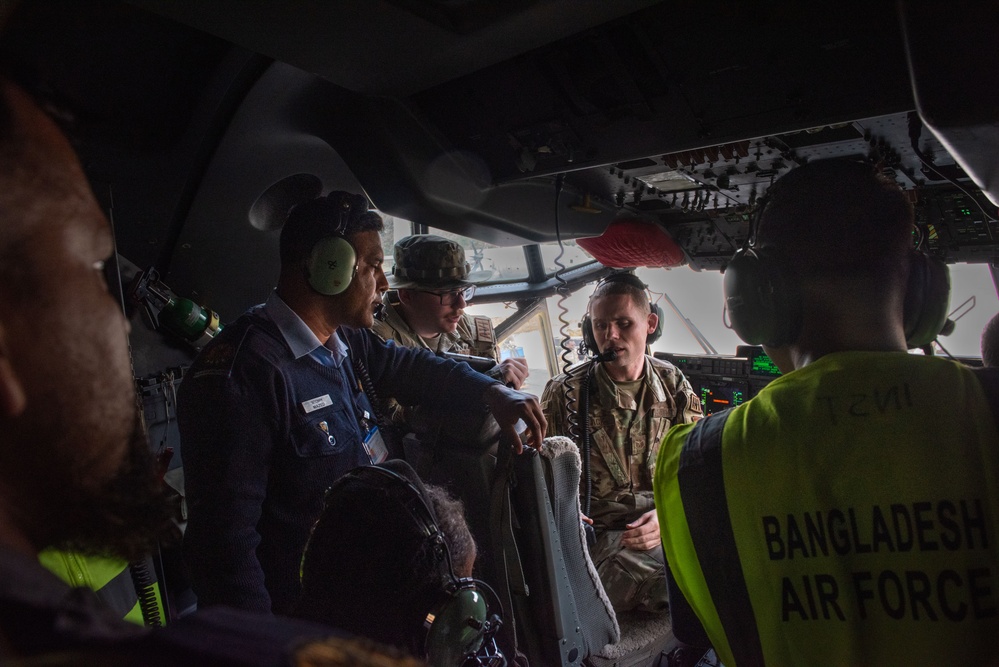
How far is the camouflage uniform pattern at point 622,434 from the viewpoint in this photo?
2.47 metres

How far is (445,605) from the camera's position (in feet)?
2.83

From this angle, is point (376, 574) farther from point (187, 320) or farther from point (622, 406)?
point (622, 406)

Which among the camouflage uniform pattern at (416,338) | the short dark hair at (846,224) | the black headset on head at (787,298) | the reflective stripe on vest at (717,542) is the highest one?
the camouflage uniform pattern at (416,338)

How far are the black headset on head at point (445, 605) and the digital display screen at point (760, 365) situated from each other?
235cm

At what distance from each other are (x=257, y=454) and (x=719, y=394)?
A: 239cm

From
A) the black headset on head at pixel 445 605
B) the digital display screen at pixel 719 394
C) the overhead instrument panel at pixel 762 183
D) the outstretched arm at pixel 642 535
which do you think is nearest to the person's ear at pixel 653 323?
the overhead instrument panel at pixel 762 183

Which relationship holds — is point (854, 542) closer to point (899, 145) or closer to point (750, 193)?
point (899, 145)

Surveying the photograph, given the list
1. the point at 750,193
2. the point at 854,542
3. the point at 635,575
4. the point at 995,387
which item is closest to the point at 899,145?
the point at 750,193

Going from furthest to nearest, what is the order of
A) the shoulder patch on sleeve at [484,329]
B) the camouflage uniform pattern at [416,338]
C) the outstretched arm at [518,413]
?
the shoulder patch on sleeve at [484,329]
the camouflage uniform pattern at [416,338]
the outstretched arm at [518,413]

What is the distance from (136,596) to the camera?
159cm

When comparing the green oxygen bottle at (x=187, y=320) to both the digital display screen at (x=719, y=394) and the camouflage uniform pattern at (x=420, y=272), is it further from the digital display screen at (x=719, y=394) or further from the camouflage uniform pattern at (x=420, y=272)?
the digital display screen at (x=719, y=394)

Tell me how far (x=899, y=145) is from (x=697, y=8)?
2.71 ft

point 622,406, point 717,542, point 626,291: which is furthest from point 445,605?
point 626,291

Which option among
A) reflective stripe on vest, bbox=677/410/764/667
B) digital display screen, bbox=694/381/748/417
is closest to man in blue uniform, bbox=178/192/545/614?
reflective stripe on vest, bbox=677/410/764/667
